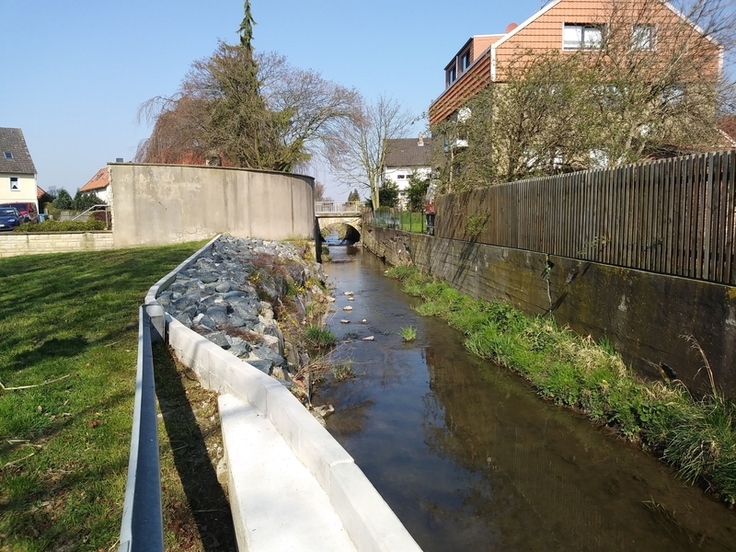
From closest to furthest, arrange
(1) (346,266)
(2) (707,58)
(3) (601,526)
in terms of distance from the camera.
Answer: (3) (601,526) < (2) (707,58) < (1) (346,266)

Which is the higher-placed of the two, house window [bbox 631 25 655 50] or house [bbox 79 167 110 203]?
house [bbox 79 167 110 203]

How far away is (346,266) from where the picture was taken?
27312mm

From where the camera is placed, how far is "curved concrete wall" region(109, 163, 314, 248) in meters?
16.3

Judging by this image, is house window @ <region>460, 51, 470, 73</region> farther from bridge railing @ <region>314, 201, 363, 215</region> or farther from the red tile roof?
the red tile roof

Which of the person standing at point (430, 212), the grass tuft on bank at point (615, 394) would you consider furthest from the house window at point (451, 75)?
the grass tuft on bank at point (615, 394)

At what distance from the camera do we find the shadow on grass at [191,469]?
10.4 ft

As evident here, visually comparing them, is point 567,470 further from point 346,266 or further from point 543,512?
point 346,266

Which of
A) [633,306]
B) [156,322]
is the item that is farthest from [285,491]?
[633,306]

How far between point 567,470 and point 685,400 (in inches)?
58.1

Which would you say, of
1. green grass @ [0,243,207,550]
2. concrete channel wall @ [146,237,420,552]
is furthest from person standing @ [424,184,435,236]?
concrete channel wall @ [146,237,420,552]

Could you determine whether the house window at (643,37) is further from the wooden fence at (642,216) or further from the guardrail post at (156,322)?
the guardrail post at (156,322)

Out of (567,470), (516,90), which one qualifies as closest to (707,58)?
(516,90)

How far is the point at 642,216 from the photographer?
6.75 m

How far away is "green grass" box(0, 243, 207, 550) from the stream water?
8.96 feet
